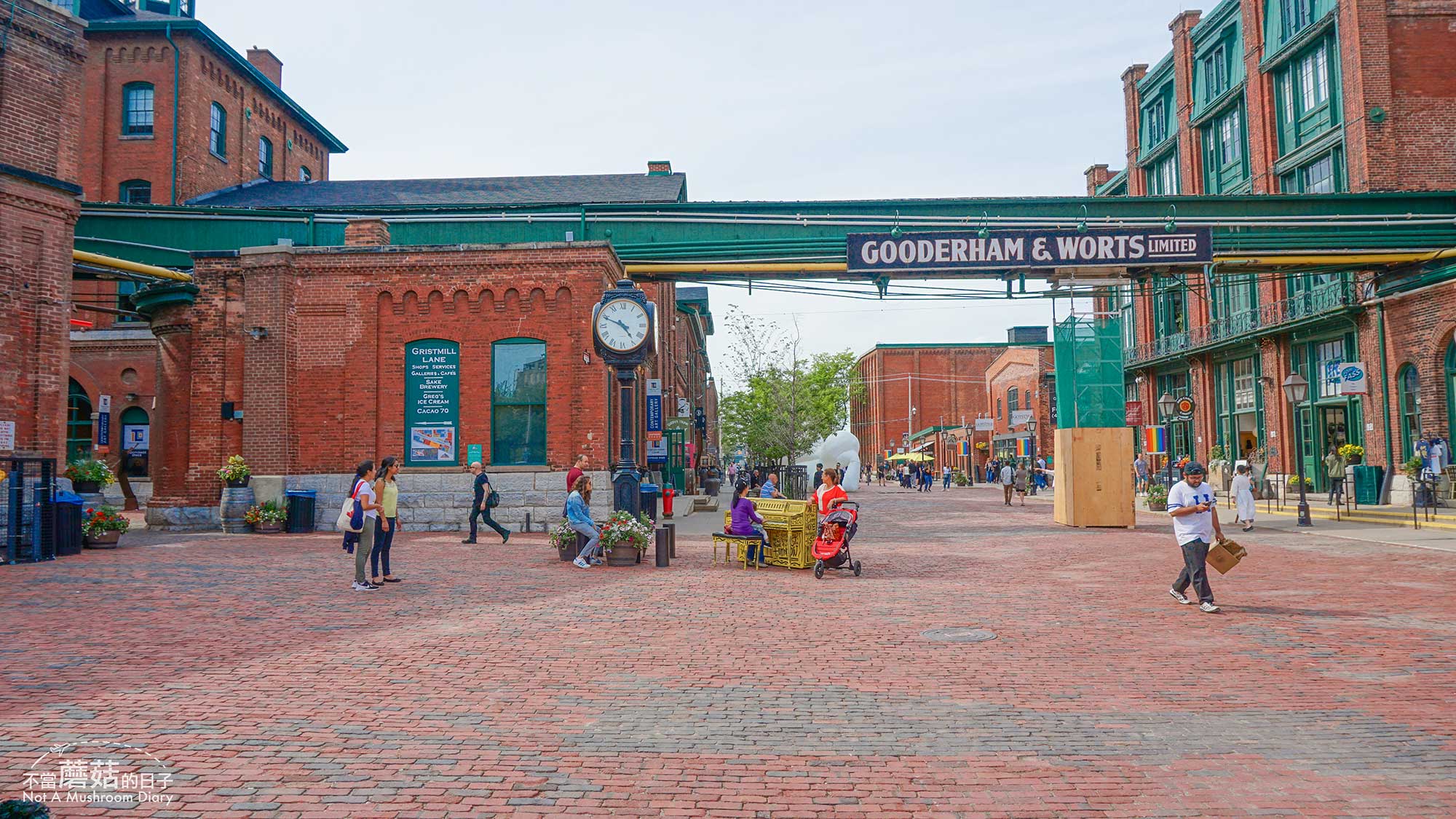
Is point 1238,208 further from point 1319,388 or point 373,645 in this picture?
point 373,645

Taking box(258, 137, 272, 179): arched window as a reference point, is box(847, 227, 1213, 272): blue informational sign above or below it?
below

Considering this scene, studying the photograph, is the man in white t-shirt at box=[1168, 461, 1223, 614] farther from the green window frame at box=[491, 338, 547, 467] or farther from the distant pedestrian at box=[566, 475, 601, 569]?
the green window frame at box=[491, 338, 547, 467]

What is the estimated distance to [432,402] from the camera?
69.0 ft

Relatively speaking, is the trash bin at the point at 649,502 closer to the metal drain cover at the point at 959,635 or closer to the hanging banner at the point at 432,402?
the hanging banner at the point at 432,402

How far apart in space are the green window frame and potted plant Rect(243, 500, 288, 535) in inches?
178

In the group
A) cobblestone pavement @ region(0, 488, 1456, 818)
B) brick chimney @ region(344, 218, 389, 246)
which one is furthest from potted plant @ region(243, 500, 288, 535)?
cobblestone pavement @ region(0, 488, 1456, 818)

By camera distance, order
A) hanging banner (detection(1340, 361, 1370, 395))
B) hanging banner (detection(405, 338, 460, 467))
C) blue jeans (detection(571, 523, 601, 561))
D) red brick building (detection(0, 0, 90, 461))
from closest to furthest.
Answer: blue jeans (detection(571, 523, 601, 561)) → red brick building (detection(0, 0, 90, 461)) → hanging banner (detection(405, 338, 460, 467)) → hanging banner (detection(1340, 361, 1370, 395))

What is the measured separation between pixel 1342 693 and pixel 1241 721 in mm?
1187

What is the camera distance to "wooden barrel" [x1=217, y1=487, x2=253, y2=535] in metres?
20.2

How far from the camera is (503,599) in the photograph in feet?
35.6

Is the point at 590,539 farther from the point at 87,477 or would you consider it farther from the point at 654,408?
the point at 654,408

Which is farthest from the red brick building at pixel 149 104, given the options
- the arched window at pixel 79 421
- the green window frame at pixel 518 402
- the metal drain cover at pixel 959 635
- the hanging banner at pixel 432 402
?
the metal drain cover at pixel 959 635

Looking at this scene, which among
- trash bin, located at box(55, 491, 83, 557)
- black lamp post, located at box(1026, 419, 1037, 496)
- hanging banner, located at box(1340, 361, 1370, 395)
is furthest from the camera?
black lamp post, located at box(1026, 419, 1037, 496)

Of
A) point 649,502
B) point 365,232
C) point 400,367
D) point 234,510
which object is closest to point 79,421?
point 234,510
